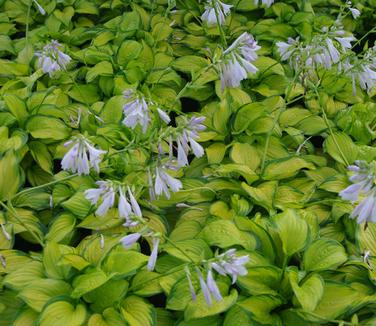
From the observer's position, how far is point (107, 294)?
2.36 meters

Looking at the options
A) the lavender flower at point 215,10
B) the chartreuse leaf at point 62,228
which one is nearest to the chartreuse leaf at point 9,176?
the chartreuse leaf at point 62,228

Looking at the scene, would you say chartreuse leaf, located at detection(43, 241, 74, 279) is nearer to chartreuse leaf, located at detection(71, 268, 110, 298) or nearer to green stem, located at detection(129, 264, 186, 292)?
chartreuse leaf, located at detection(71, 268, 110, 298)

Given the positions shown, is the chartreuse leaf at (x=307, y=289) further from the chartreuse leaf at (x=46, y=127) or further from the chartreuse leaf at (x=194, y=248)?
the chartreuse leaf at (x=46, y=127)

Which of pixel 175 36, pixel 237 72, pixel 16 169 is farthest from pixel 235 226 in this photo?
pixel 175 36

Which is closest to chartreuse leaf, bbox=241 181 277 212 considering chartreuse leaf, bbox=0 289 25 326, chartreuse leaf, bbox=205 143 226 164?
chartreuse leaf, bbox=205 143 226 164

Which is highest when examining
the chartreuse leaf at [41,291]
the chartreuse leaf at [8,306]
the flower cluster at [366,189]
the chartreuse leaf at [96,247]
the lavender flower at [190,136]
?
the flower cluster at [366,189]

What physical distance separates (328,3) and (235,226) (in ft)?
10.2

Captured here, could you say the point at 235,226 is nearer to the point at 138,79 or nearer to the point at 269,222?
the point at 269,222

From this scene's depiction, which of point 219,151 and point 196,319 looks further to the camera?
point 219,151

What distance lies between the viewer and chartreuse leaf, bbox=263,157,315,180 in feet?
9.97

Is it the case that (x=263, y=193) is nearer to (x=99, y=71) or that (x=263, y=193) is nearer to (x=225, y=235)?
(x=225, y=235)

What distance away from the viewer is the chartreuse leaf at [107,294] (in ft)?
7.73

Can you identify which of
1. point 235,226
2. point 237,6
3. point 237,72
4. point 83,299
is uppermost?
point 237,72

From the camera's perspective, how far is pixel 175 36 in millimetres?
4457
